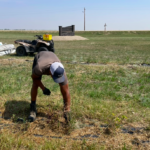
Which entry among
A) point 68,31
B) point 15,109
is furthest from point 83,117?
point 68,31

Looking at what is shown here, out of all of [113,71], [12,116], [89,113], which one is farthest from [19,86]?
[113,71]

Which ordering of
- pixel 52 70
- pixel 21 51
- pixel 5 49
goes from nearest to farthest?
1. pixel 52 70
2. pixel 21 51
3. pixel 5 49

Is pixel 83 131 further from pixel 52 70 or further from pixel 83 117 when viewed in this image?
pixel 52 70

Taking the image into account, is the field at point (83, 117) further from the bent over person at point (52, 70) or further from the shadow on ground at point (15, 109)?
the bent over person at point (52, 70)

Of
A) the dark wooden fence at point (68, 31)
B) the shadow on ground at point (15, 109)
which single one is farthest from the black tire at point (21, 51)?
the dark wooden fence at point (68, 31)

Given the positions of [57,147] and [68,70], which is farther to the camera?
[68,70]

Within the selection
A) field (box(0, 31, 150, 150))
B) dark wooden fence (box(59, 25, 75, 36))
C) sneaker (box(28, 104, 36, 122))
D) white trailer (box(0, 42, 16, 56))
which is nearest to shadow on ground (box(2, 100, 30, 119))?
field (box(0, 31, 150, 150))

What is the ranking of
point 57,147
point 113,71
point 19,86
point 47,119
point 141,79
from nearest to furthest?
point 57,147
point 47,119
point 19,86
point 141,79
point 113,71

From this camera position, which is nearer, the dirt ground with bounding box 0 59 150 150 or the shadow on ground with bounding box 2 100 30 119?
the dirt ground with bounding box 0 59 150 150

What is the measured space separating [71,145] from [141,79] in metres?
3.84

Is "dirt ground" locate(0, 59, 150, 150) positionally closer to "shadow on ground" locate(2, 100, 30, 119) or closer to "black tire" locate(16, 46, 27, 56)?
"shadow on ground" locate(2, 100, 30, 119)

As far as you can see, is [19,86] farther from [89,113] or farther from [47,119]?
[89,113]

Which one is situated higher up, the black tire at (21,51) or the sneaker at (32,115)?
the black tire at (21,51)

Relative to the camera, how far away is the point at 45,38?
3.94 m
